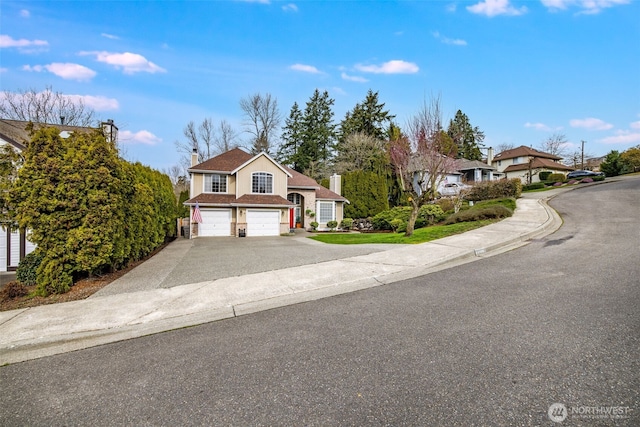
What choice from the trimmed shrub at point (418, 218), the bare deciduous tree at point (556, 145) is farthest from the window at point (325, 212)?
the bare deciduous tree at point (556, 145)

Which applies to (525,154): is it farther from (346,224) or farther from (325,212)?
(325,212)

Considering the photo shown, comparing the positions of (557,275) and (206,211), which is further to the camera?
(206,211)

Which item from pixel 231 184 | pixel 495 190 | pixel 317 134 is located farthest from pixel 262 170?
pixel 317 134

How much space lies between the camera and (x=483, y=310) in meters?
4.36

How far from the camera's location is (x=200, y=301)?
5.39 m

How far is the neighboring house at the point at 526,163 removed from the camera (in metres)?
39.8

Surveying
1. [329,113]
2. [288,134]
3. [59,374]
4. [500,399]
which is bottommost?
[59,374]

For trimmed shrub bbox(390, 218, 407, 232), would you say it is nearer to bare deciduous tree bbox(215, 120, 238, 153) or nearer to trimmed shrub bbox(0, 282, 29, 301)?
trimmed shrub bbox(0, 282, 29, 301)

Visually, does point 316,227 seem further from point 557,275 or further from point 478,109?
point 557,275

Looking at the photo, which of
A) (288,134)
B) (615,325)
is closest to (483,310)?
(615,325)

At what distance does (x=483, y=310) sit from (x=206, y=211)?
1888 cm

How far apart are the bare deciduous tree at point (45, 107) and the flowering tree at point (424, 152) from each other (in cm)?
3157

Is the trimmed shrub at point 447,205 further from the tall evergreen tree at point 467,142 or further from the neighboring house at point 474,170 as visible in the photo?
the tall evergreen tree at point 467,142

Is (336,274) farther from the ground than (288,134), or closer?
closer
